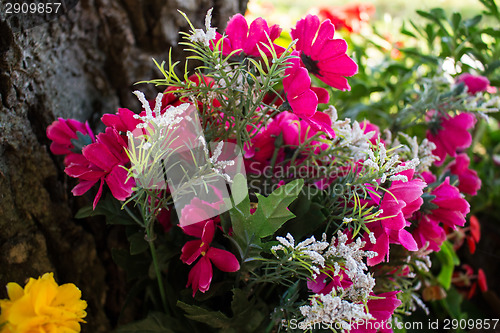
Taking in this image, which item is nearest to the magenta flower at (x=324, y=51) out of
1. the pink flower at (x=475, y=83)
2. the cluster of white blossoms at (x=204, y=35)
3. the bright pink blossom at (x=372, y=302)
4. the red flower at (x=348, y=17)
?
the cluster of white blossoms at (x=204, y=35)

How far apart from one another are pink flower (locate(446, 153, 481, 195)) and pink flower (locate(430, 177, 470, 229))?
0.15m

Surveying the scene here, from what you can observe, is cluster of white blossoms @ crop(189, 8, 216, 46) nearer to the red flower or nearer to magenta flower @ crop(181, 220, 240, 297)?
magenta flower @ crop(181, 220, 240, 297)

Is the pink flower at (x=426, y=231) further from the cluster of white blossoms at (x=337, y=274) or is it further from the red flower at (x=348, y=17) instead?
the red flower at (x=348, y=17)

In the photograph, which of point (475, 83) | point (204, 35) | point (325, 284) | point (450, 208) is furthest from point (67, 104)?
point (475, 83)

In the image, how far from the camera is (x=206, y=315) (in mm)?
520

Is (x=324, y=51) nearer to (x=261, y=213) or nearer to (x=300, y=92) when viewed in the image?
(x=300, y=92)

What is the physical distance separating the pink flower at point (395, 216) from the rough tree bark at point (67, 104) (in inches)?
17.5

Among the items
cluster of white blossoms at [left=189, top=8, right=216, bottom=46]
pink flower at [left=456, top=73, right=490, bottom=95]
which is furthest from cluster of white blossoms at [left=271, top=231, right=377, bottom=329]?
pink flower at [left=456, top=73, right=490, bottom=95]

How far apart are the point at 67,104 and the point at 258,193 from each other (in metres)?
0.39

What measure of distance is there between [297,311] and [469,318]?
560 mm

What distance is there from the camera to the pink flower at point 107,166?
0.47 meters

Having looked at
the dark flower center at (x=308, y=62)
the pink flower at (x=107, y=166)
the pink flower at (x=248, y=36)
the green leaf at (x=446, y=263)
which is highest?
the pink flower at (x=248, y=36)

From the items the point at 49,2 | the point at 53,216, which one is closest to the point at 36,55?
the point at 49,2

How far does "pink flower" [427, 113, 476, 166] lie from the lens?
2.30ft
